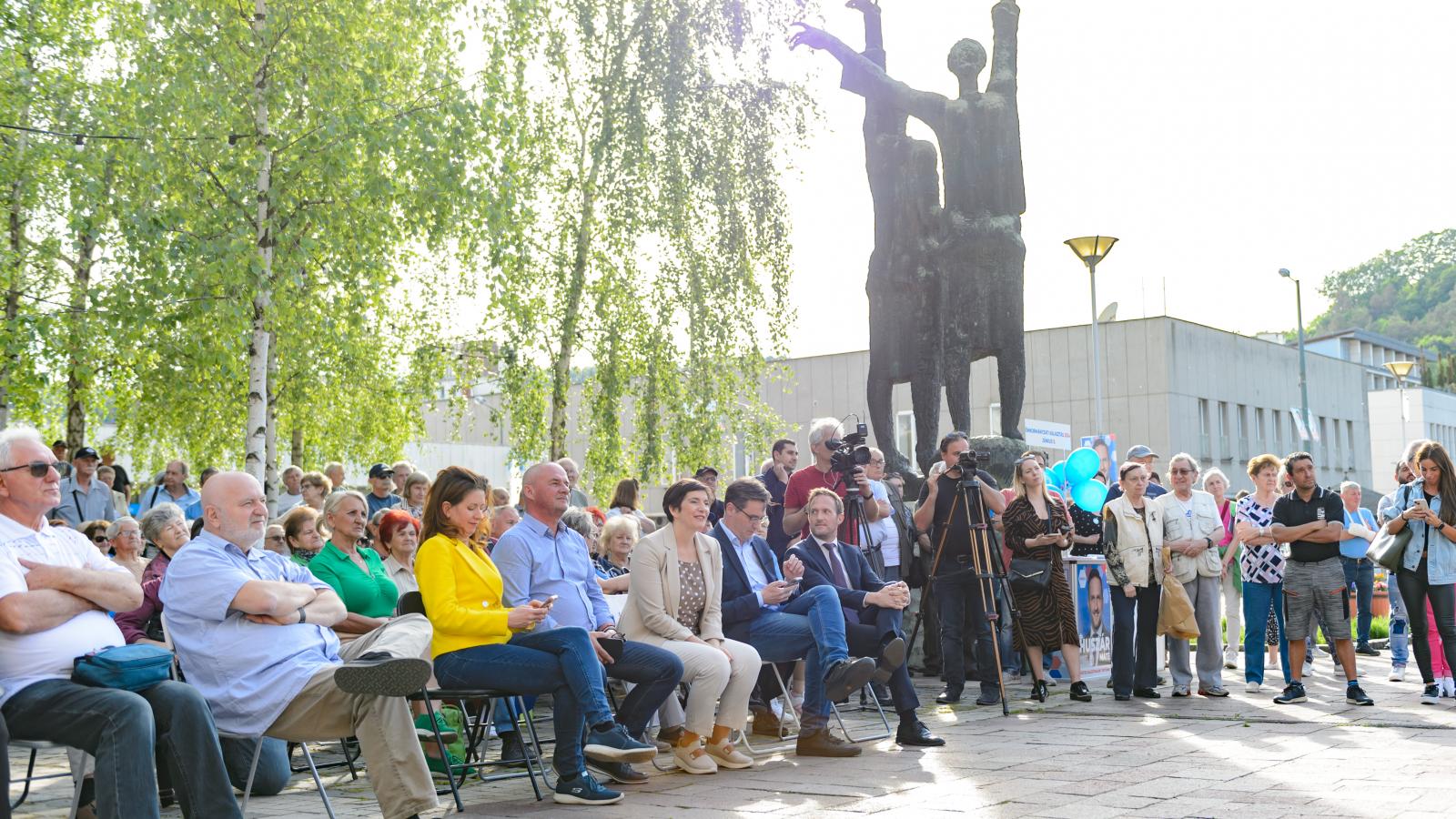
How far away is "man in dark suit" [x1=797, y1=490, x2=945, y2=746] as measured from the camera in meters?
8.43

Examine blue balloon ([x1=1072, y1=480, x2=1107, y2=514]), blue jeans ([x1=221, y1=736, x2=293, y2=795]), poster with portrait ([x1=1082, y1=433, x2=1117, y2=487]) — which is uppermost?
poster with portrait ([x1=1082, y1=433, x2=1117, y2=487])

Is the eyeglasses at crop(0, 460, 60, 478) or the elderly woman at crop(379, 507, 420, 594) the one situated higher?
the eyeglasses at crop(0, 460, 60, 478)

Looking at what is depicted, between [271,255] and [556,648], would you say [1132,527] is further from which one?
[271,255]

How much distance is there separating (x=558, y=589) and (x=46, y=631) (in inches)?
106

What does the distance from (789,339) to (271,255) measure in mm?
8012

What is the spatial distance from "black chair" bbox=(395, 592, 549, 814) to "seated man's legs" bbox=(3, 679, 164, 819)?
4.01 feet

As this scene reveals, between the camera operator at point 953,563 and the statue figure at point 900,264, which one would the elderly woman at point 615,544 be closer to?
the camera operator at point 953,563

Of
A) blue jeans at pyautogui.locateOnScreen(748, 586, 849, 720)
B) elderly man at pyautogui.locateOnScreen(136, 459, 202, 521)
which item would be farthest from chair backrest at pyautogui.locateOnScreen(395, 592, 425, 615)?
elderly man at pyautogui.locateOnScreen(136, 459, 202, 521)

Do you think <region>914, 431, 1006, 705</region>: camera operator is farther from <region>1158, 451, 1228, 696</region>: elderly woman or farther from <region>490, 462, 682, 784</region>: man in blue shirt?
Result: <region>490, 462, 682, 784</region>: man in blue shirt

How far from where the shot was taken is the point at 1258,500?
11852 millimetres

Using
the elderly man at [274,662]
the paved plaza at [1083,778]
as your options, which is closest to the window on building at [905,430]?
the paved plaza at [1083,778]

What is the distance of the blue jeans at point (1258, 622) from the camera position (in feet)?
36.0

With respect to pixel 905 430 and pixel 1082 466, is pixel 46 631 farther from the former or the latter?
pixel 905 430

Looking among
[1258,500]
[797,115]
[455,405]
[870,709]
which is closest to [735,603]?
[870,709]
